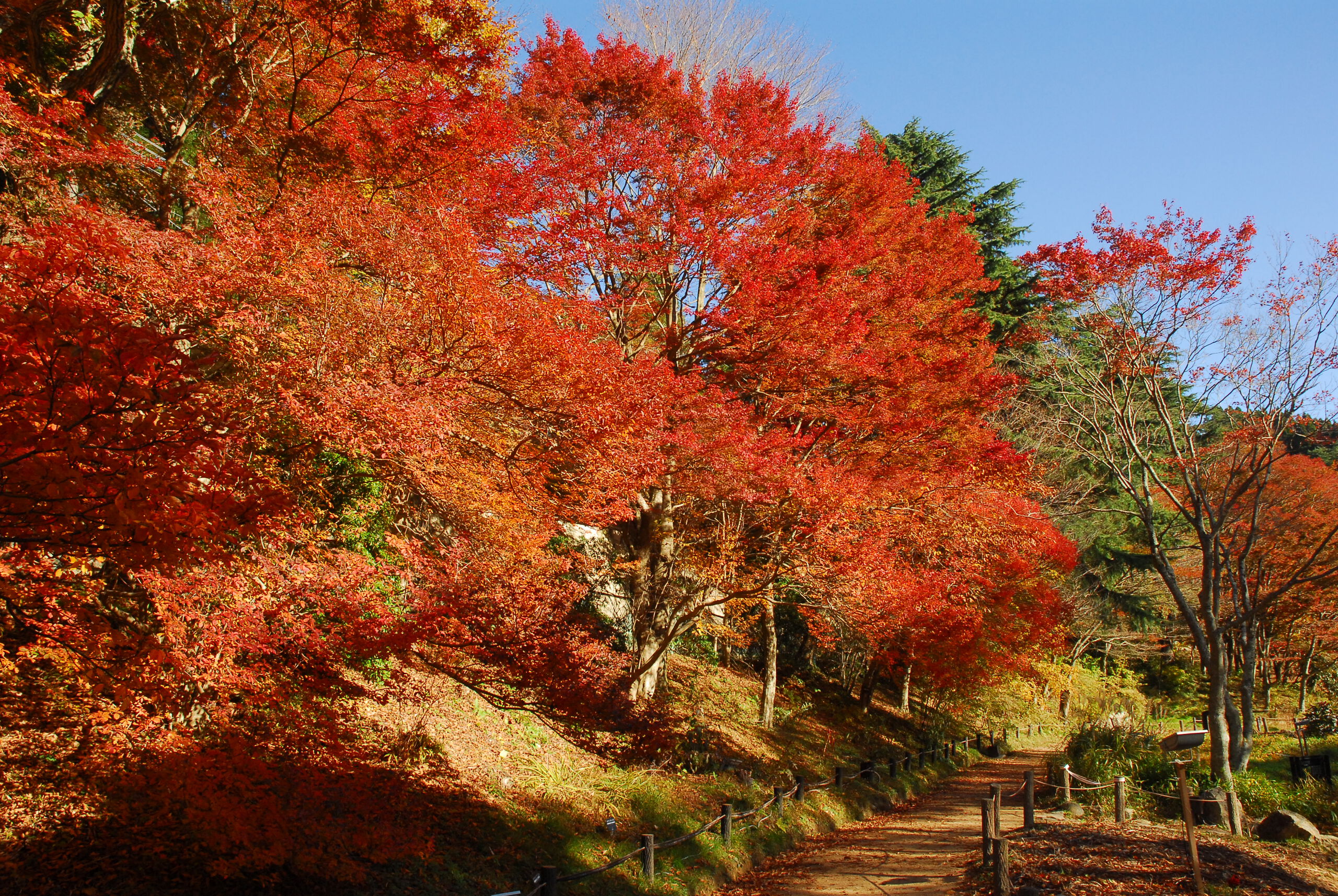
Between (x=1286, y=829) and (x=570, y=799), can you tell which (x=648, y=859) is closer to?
(x=570, y=799)

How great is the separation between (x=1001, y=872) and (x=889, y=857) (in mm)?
3638

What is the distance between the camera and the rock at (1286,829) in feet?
32.9

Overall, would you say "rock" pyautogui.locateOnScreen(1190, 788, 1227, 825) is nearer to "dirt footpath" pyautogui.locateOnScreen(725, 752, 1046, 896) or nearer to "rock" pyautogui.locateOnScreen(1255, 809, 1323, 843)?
"rock" pyautogui.locateOnScreen(1255, 809, 1323, 843)

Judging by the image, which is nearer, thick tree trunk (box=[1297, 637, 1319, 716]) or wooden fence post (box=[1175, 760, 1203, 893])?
wooden fence post (box=[1175, 760, 1203, 893])

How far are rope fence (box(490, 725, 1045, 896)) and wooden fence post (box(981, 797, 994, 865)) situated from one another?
3.33 m

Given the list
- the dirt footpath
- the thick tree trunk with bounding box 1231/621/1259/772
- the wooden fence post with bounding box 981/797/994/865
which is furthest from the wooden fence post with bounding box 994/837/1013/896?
the thick tree trunk with bounding box 1231/621/1259/772

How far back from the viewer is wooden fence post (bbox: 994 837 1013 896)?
8055 millimetres

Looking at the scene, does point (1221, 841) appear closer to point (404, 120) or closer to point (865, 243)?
point (865, 243)

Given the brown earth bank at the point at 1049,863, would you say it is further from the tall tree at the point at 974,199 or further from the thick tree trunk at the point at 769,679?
the tall tree at the point at 974,199

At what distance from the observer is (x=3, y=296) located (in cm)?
484

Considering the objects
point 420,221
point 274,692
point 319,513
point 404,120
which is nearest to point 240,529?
point 274,692

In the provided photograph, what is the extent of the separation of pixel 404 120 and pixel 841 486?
9072 millimetres

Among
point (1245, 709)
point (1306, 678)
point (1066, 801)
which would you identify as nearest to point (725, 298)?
point (1066, 801)

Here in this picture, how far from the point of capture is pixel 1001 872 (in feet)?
26.6
